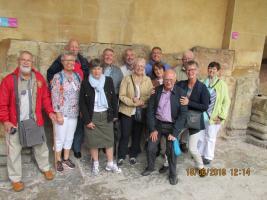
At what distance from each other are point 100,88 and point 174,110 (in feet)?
3.21

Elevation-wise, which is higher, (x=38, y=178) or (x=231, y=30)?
(x=231, y=30)

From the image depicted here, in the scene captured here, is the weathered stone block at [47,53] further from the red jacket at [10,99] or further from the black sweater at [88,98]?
the black sweater at [88,98]

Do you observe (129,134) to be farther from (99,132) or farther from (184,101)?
(184,101)

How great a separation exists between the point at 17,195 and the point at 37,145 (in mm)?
621

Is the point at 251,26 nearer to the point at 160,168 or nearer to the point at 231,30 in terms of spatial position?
the point at 231,30

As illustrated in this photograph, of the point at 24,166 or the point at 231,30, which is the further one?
the point at 231,30

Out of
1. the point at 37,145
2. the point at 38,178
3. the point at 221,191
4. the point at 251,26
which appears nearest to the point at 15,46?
the point at 37,145

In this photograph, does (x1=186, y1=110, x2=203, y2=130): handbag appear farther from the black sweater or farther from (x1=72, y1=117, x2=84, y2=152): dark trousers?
(x1=72, y1=117, x2=84, y2=152): dark trousers

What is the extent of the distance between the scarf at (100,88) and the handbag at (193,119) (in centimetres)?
109

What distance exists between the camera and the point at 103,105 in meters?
3.69

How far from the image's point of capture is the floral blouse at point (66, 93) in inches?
143

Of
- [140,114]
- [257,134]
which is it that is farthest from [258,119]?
[140,114]


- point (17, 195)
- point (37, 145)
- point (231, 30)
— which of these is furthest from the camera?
point (231, 30)

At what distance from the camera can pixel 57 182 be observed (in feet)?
11.8
